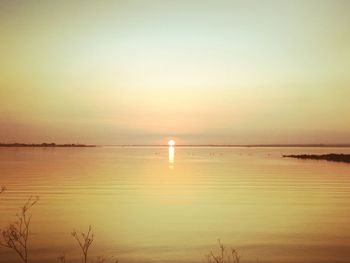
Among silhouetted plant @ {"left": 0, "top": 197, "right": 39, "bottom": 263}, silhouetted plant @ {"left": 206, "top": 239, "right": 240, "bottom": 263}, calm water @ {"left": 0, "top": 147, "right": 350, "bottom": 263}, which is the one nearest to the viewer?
silhouetted plant @ {"left": 0, "top": 197, "right": 39, "bottom": 263}

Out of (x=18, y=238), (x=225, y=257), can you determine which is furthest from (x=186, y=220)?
(x=18, y=238)

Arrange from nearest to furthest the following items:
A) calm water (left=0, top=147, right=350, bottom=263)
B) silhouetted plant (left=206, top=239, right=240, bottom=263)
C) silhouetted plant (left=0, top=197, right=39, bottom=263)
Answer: silhouetted plant (left=0, top=197, right=39, bottom=263) < silhouetted plant (left=206, top=239, right=240, bottom=263) < calm water (left=0, top=147, right=350, bottom=263)

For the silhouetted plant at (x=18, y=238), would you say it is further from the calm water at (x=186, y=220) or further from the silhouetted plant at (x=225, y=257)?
the silhouetted plant at (x=225, y=257)

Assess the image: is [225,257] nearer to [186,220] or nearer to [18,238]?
[18,238]

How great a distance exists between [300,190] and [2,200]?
25.9 m

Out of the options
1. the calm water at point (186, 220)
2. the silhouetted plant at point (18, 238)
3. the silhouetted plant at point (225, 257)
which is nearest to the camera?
the silhouetted plant at point (18, 238)

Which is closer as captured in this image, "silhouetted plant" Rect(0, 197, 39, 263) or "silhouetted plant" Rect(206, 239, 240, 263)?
"silhouetted plant" Rect(0, 197, 39, 263)

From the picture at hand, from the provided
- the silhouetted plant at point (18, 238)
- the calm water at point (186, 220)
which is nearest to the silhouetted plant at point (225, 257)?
the calm water at point (186, 220)

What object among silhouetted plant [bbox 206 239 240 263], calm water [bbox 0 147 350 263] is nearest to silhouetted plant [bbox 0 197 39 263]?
calm water [bbox 0 147 350 263]

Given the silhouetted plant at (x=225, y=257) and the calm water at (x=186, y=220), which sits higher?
the calm water at (x=186, y=220)

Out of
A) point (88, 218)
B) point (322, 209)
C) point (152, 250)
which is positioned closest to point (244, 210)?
point (322, 209)

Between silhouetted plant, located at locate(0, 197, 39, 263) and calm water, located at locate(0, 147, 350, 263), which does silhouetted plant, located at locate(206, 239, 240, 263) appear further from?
silhouetted plant, located at locate(0, 197, 39, 263)

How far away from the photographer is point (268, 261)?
17.1 metres

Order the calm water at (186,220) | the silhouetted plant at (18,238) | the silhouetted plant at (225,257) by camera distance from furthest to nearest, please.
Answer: the calm water at (186,220) → the silhouetted plant at (225,257) → the silhouetted plant at (18,238)
